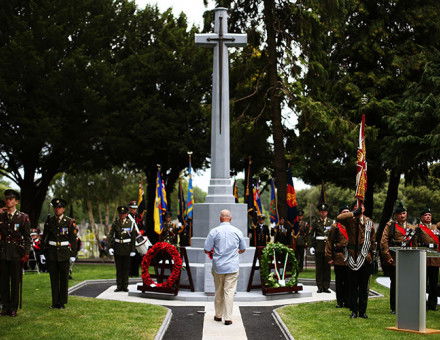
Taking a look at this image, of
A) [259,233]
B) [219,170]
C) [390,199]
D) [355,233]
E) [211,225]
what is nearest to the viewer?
[355,233]

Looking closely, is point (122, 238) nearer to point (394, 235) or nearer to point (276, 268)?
point (276, 268)

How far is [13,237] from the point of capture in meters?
14.1

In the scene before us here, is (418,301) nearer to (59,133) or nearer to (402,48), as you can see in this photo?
(402,48)

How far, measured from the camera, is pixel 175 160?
141ft

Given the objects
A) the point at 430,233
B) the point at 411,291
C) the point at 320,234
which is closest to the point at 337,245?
the point at 430,233

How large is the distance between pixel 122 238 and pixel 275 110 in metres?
11.0

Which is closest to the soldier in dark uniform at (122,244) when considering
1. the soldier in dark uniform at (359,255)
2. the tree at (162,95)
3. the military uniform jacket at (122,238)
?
the military uniform jacket at (122,238)

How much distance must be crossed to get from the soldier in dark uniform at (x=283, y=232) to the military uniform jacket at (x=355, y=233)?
550 inches

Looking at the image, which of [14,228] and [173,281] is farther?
[173,281]

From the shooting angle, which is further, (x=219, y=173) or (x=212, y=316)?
(x=219, y=173)

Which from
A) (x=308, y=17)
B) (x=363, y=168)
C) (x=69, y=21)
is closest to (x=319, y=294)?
(x=363, y=168)

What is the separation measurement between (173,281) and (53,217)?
3.43m

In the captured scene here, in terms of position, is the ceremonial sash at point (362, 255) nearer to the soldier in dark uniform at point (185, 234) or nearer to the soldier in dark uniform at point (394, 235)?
the soldier in dark uniform at point (394, 235)

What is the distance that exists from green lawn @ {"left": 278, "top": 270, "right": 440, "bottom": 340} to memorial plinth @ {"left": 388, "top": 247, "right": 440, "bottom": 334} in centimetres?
38
